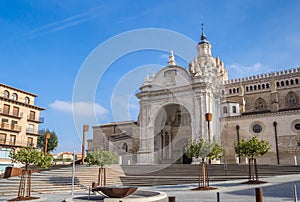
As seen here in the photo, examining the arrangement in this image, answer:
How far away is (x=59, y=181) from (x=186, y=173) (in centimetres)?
975

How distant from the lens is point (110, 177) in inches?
790

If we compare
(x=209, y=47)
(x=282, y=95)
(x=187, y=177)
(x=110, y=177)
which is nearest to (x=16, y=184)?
(x=110, y=177)

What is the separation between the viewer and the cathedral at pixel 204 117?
30.0 metres

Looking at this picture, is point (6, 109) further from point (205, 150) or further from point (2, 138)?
point (205, 150)

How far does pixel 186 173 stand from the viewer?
2134 centimetres

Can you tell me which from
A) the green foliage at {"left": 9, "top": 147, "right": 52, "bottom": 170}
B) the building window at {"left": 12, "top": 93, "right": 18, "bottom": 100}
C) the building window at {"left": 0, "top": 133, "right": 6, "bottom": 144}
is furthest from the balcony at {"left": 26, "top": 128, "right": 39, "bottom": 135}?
the green foliage at {"left": 9, "top": 147, "right": 52, "bottom": 170}

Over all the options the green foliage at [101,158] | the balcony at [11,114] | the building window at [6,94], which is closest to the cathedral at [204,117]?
the green foliage at [101,158]

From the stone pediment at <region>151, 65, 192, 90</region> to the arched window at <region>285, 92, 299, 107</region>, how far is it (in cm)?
1783

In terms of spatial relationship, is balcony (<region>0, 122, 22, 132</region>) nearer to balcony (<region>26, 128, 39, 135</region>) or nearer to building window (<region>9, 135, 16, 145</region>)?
building window (<region>9, 135, 16, 145</region>)

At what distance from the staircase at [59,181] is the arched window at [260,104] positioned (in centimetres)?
2733

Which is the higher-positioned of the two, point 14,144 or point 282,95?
point 282,95

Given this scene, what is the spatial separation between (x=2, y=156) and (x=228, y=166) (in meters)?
24.7

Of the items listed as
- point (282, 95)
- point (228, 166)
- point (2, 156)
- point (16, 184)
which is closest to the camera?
point (16, 184)

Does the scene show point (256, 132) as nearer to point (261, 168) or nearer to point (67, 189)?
point (261, 168)
